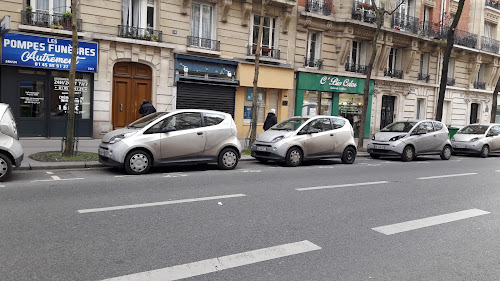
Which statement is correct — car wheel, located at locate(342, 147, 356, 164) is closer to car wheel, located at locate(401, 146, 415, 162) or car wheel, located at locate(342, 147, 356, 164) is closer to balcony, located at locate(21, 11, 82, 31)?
car wheel, located at locate(401, 146, 415, 162)

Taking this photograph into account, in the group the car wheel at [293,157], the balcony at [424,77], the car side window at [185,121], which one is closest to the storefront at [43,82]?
the car side window at [185,121]

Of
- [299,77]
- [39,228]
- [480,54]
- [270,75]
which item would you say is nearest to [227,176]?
[39,228]

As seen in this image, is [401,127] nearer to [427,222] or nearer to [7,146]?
[427,222]

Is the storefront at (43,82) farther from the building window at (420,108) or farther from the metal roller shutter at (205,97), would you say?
the building window at (420,108)

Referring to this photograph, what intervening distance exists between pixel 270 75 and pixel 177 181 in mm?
12788

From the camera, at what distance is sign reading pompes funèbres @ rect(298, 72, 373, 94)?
871 inches

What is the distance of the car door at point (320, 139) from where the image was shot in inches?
500

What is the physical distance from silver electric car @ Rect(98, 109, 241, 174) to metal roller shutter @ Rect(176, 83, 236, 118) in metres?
7.77

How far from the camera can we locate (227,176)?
32.5 feet

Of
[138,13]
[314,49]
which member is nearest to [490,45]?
[314,49]

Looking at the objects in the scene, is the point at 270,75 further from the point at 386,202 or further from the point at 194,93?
the point at 386,202

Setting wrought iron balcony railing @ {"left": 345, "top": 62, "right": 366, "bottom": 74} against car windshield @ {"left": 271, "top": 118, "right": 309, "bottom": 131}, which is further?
wrought iron balcony railing @ {"left": 345, "top": 62, "right": 366, "bottom": 74}

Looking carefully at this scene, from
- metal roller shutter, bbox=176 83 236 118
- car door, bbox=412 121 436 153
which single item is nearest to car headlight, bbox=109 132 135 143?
metal roller shutter, bbox=176 83 236 118

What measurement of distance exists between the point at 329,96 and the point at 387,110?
524 centimetres
